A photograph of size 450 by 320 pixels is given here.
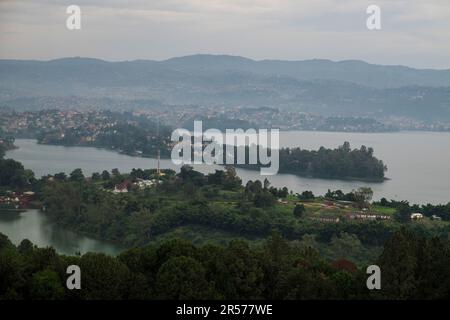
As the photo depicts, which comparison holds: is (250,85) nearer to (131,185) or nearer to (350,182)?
(350,182)

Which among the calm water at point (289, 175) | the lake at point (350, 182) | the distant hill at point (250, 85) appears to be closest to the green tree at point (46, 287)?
the calm water at point (289, 175)

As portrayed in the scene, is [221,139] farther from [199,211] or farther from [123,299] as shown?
[123,299]

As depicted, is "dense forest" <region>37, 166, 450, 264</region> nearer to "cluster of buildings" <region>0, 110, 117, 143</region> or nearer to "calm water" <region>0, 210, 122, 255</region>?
"calm water" <region>0, 210, 122, 255</region>

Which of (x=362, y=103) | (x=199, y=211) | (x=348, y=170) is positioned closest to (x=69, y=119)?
(x=348, y=170)

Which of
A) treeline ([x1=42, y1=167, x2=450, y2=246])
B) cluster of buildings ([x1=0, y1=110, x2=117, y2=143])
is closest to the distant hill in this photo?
cluster of buildings ([x1=0, y1=110, x2=117, y2=143])

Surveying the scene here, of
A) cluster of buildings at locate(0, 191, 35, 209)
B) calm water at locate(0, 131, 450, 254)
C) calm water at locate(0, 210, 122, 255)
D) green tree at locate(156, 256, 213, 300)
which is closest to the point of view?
green tree at locate(156, 256, 213, 300)

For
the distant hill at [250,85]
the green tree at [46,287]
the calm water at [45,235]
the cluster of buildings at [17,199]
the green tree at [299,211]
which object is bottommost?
the calm water at [45,235]

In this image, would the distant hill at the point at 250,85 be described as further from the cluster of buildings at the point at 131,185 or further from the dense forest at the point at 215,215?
the dense forest at the point at 215,215
